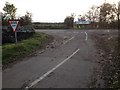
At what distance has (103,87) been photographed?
948 centimetres

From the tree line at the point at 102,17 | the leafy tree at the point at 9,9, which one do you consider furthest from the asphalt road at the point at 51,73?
the tree line at the point at 102,17

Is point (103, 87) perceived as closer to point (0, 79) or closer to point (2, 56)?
point (0, 79)

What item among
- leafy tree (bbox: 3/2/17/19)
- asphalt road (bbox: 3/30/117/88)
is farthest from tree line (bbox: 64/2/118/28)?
asphalt road (bbox: 3/30/117/88)

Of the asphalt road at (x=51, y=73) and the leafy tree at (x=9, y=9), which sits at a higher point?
the leafy tree at (x=9, y=9)

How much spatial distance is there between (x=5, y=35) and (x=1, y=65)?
10.8 meters

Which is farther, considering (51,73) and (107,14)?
(107,14)

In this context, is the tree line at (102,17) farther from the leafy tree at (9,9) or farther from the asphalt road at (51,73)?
the asphalt road at (51,73)

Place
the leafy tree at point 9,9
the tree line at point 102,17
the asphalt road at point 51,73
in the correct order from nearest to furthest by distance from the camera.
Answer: the asphalt road at point 51,73
the leafy tree at point 9,9
the tree line at point 102,17

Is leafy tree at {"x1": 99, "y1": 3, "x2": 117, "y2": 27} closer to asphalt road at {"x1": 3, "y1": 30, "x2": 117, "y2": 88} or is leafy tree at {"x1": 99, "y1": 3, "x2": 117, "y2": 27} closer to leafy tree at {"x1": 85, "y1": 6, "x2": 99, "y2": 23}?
leafy tree at {"x1": 85, "y1": 6, "x2": 99, "y2": 23}

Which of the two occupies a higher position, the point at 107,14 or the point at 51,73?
the point at 107,14

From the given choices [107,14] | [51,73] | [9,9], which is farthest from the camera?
[107,14]

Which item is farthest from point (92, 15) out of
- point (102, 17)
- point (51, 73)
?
point (51, 73)

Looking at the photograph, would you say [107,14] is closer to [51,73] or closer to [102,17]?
[102,17]

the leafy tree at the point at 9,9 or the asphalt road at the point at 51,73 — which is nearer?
the asphalt road at the point at 51,73
